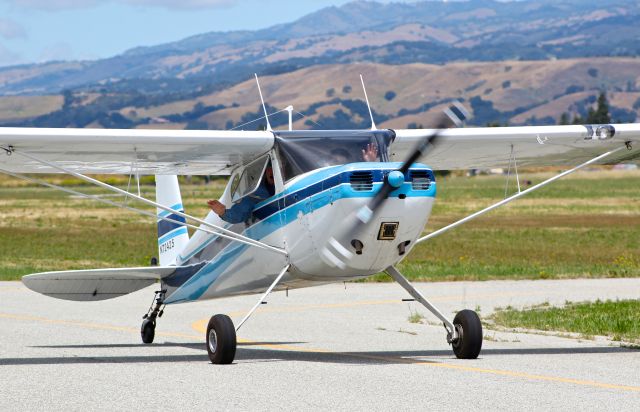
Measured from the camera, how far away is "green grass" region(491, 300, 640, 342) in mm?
15477

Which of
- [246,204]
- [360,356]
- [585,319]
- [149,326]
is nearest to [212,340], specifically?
[360,356]

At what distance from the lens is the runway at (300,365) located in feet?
30.7

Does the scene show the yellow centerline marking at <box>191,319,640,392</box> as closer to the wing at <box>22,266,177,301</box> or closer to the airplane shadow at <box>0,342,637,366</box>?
the airplane shadow at <box>0,342,637,366</box>

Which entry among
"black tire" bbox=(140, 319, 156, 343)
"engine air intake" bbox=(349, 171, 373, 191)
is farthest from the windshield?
"black tire" bbox=(140, 319, 156, 343)

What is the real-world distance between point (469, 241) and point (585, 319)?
25.3 metres

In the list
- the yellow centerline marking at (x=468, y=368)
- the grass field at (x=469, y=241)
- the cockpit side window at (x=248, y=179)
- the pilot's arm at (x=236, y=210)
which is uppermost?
the grass field at (x=469, y=241)

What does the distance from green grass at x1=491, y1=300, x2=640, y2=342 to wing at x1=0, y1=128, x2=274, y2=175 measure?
5.03 metres

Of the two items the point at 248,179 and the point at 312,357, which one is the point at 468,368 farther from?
the point at 248,179

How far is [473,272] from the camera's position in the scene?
90.4 ft

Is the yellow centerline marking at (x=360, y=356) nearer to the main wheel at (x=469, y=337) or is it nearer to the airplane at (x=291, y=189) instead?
the main wheel at (x=469, y=337)

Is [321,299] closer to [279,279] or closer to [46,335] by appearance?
[46,335]

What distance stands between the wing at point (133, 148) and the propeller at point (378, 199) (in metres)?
1.87

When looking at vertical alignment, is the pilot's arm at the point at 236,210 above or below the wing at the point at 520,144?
below

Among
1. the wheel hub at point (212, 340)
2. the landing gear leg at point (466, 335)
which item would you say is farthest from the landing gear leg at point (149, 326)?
the landing gear leg at point (466, 335)
